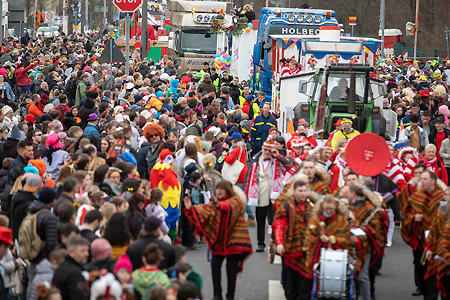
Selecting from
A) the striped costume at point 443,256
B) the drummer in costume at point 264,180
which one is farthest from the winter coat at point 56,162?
the striped costume at point 443,256

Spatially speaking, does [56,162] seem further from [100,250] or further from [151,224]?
[100,250]

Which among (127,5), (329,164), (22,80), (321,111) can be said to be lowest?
(329,164)

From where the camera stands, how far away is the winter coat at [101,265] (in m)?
6.19

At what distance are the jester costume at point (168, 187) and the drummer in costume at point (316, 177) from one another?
2315mm

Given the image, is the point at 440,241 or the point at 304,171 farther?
the point at 304,171

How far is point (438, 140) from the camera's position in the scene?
1432cm

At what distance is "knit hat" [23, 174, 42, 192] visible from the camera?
7969 mm

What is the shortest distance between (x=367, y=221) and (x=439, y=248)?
2.77ft

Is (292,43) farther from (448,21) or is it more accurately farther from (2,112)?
(448,21)

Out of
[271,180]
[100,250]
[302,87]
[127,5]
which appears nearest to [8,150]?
[271,180]

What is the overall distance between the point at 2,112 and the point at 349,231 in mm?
9024

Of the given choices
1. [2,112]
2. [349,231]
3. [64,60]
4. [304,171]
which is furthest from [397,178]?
[64,60]

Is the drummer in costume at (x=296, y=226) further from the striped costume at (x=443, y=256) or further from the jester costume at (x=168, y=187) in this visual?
the jester costume at (x=168, y=187)

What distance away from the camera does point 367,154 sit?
8.87m
